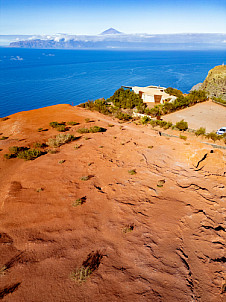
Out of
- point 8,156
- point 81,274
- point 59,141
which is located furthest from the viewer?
point 59,141

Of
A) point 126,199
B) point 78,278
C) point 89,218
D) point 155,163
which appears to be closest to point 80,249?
point 78,278

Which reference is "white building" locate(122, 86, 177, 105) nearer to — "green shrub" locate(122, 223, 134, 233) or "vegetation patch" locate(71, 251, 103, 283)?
"green shrub" locate(122, 223, 134, 233)

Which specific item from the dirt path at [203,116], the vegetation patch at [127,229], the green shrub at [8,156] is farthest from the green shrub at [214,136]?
the green shrub at [8,156]

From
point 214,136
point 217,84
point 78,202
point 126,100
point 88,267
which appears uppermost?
point 217,84

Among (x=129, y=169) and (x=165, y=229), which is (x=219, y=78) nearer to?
(x=129, y=169)

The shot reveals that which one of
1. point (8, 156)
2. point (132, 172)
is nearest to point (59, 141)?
point (8, 156)

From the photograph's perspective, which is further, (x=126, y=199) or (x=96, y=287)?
(x=126, y=199)

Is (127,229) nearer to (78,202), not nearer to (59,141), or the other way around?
(78,202)

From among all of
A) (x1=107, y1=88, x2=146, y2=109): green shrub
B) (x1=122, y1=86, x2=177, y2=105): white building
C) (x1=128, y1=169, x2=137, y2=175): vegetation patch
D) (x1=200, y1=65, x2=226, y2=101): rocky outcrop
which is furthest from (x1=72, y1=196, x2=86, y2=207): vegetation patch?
(x1=200, y1=65, x2=226, y2=101): rocky outcrop
